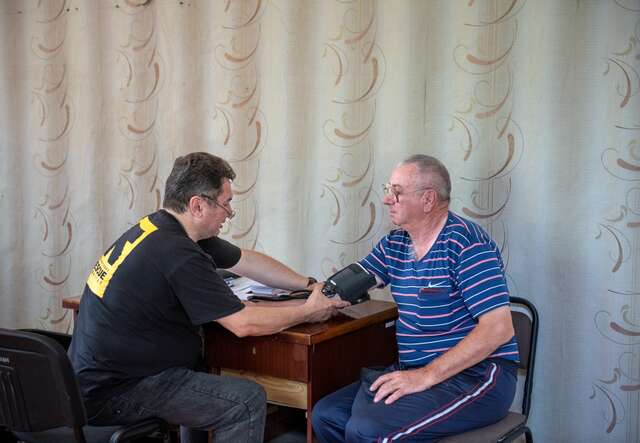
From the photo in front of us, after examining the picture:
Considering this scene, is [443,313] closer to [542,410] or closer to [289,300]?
[289,300]

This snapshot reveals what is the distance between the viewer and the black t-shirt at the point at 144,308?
2.12m

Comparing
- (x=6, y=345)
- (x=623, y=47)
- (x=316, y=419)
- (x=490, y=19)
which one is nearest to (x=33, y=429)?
(x=6, y=345)

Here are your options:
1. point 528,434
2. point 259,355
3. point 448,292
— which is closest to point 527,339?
point 528,434

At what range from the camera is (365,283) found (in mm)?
2457

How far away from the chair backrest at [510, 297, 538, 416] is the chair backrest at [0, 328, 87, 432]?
138 cm

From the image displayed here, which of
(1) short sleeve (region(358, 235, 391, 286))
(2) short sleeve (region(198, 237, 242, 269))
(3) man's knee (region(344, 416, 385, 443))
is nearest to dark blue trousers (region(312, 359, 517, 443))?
(3) man's knee (region(344, 416, 385, 443))

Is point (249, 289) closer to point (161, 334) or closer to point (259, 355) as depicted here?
point (259, 355)

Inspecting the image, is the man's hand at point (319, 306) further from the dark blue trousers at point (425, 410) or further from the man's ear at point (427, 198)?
the man's ear at point (427, 198)

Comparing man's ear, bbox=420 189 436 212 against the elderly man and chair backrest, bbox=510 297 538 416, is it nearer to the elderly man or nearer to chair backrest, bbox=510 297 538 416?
the elderly man

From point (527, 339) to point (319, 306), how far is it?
0.72 metres

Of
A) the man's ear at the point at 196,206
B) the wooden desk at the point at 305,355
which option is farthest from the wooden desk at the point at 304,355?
the man's ear at the point at 196,206

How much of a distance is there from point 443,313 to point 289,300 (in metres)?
0.57

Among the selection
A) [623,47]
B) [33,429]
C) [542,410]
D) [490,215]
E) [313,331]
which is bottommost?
[542,410]

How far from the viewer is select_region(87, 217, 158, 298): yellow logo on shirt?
2.18 m
